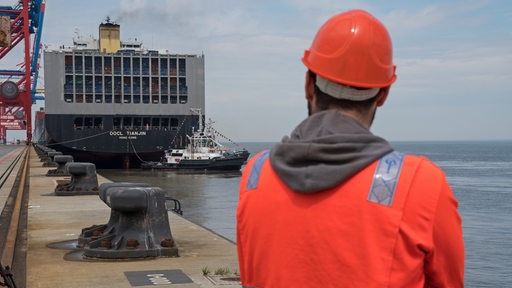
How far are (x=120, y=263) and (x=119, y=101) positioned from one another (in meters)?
56.0

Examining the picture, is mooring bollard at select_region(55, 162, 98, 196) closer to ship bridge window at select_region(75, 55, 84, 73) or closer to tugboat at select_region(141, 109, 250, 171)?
tugboat at select_region(141, 109, 250, 171)

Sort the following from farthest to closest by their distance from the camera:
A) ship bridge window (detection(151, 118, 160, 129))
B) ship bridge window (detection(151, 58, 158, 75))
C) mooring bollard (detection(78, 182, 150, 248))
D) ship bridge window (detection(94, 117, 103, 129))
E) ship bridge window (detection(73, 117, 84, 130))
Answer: ship bridge window (detection(151, 58, 158, 75)) → ship bridge window (detection(151, 118, 160, 129)) → ship bridge window (detection(94, 117, 103, 129)) → ship bridge window (detection(73, 117, 84, 130)) → mooring bollard (detection(78, 182, 150, 248))

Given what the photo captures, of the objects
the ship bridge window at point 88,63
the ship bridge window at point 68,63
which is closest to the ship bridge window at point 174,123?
the ship bridge window at point 88,63

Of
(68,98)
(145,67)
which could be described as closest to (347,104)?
(68,98)

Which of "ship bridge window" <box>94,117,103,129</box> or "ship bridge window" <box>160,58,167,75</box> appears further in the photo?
"ship bridge window" <box>160,58,167,75</box>

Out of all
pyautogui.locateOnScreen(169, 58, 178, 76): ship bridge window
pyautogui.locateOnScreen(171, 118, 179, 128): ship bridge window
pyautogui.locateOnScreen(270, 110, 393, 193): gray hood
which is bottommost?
pyautogui.locateOnScreen(171, 118, 179, 128): ship bridge window

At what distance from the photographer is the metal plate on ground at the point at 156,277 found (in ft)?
21.1

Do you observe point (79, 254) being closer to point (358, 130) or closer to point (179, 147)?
point (358, 130)

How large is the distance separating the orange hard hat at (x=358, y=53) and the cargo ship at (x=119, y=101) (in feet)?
188

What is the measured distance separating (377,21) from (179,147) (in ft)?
200

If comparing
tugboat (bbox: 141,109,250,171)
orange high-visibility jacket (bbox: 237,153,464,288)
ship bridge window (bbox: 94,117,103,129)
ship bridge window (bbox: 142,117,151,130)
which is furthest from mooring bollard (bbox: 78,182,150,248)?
ship bridge window (bbox: 94,117,103,129)

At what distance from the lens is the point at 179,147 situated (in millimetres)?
62344

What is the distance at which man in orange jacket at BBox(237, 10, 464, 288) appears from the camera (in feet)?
5.49

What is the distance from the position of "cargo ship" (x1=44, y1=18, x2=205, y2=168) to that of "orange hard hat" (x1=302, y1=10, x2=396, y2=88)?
188 feet
